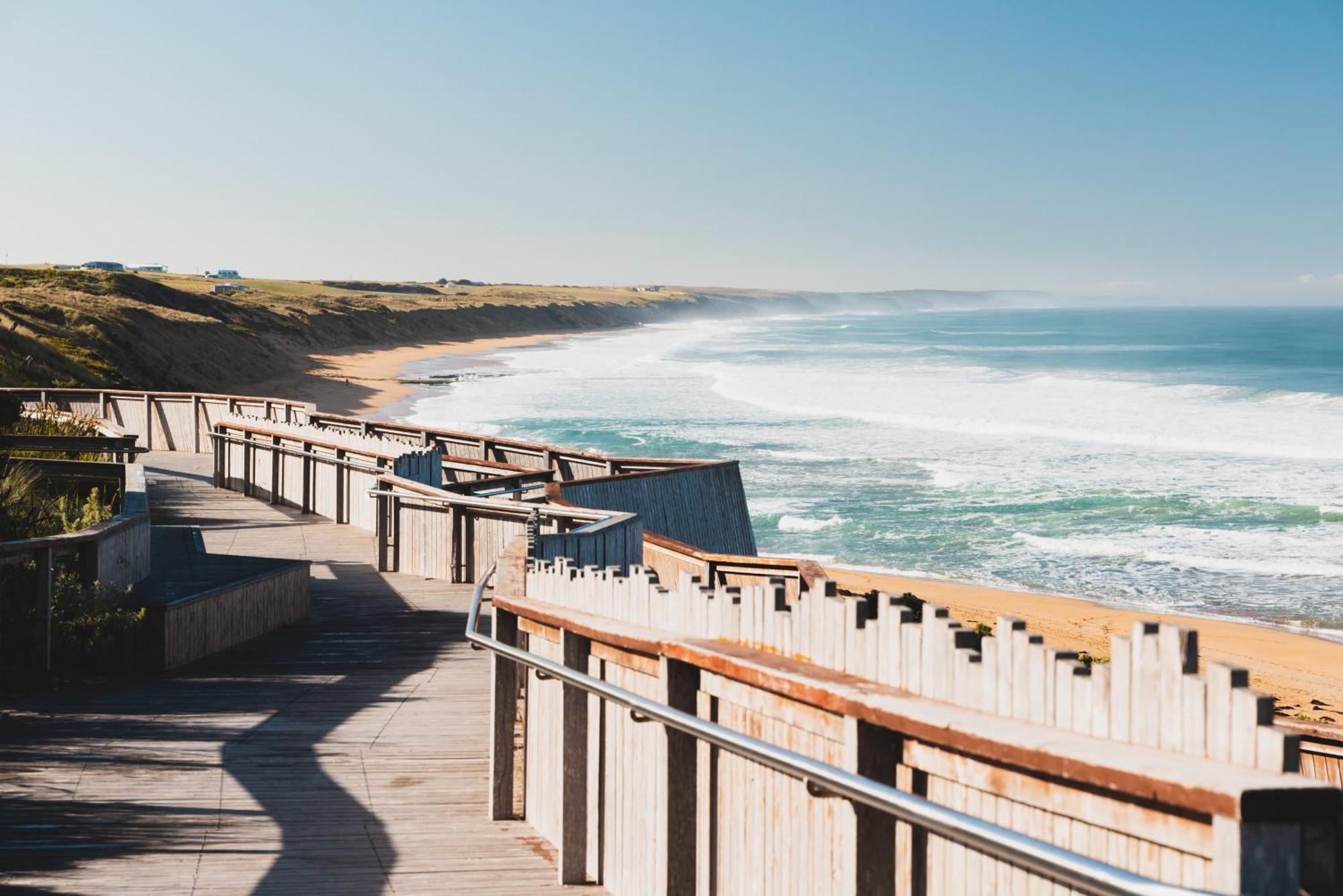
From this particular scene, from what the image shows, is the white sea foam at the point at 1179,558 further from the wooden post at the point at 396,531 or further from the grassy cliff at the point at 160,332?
the grassy cliff at the point at 160,332

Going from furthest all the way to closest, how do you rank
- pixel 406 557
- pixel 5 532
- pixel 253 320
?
pixel 253 320, pixel 406 557, pixel 5 532

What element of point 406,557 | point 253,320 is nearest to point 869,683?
point 406,557

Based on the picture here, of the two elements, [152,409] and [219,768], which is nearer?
[219,768]

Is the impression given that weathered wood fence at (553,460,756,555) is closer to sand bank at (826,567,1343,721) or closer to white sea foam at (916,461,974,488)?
sand bank at (826,567,1343,721)

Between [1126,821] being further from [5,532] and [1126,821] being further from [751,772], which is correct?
[5,532]

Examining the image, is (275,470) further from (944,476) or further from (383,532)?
(944,476)

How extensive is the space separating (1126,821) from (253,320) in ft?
322

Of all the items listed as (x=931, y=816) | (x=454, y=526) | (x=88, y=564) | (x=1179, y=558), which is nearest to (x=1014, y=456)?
(x=1179, y=558)

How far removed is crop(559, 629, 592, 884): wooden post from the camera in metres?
6.66

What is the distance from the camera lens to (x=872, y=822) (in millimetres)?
4270

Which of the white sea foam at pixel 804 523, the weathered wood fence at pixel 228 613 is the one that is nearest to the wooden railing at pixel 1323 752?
the weathered wood fence at pixel 228 613

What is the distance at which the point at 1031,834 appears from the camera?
147 inches

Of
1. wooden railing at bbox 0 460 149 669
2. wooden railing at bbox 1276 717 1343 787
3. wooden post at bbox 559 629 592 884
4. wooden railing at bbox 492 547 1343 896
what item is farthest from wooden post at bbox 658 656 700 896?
wooden railing at bbox 0 460 149 669

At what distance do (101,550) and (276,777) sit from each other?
163 inches
